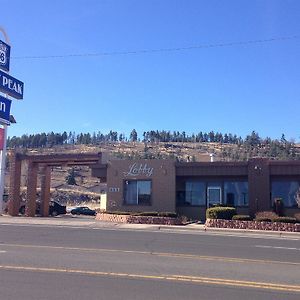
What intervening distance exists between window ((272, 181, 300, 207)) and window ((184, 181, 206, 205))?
15.9 feet

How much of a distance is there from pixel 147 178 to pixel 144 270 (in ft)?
80.1

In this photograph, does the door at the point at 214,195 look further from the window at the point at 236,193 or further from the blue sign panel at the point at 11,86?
the blue sign panel at the point at 11,86

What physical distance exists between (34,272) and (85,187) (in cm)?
10915

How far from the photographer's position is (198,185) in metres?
34.7

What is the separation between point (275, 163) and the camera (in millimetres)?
32469

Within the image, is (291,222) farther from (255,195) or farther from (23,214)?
(23,214)

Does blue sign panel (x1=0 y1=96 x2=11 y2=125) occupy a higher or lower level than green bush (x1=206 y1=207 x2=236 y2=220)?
higher

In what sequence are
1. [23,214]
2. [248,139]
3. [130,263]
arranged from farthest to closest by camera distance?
1. [248,139]
2. [23,214]
3. [130,263]

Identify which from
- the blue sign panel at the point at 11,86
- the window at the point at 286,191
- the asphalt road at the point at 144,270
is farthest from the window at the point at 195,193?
the asphalt road at the point at 144,270

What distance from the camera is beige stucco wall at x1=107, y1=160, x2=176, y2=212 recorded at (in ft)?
112

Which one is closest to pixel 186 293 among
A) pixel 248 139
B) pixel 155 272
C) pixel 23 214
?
pixel 155 272

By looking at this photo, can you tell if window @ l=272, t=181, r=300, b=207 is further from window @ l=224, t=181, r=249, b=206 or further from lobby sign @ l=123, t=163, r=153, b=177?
lobby sign @ l=123, t=163, r=153, b=177

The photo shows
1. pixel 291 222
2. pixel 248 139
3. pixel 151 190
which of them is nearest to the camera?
pixel 291 222

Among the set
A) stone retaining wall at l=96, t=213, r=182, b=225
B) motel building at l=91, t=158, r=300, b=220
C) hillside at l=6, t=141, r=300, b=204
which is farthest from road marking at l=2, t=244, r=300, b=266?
hillside at l=6, t=141, r=300, b=204
